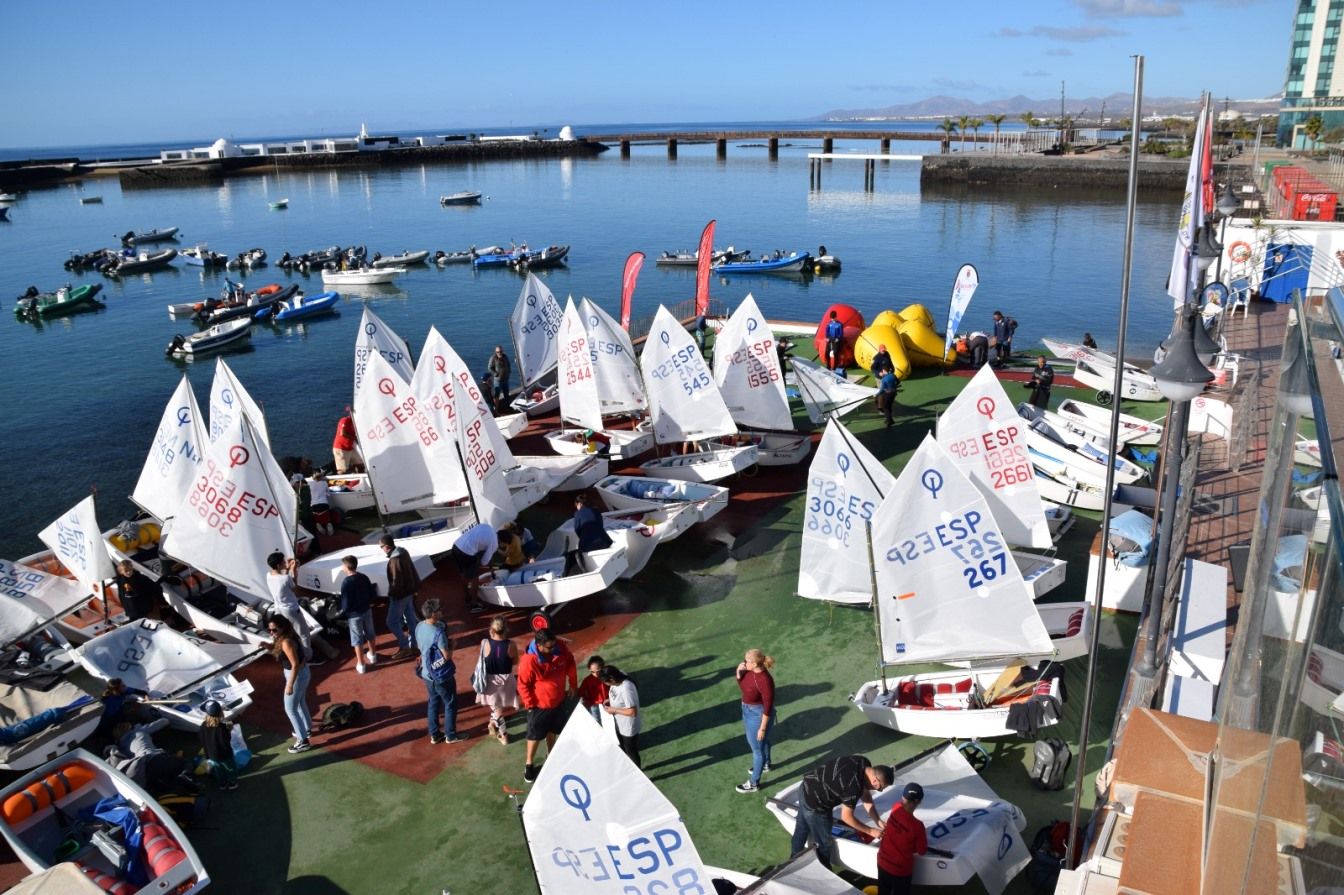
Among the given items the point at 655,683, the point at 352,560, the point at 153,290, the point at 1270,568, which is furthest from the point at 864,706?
the point at 153,290

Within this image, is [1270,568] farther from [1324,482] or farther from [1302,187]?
[1302,187]

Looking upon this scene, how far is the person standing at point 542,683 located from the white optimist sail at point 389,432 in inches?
293

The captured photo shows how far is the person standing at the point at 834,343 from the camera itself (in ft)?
86.3

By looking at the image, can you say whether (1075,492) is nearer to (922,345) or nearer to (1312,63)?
(922,345)

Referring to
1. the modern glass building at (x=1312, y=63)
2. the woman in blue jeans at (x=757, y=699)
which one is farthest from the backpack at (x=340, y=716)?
the modern glass building at (x=1312, y=63)

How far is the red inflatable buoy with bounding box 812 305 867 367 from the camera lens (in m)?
26.8

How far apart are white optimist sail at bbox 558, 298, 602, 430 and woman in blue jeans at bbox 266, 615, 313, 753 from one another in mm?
10101

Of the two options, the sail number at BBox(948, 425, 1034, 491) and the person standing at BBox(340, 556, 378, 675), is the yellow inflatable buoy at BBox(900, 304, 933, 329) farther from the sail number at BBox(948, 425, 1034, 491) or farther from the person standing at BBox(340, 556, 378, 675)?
the person standing at BBox(340, 556, 378, 675)

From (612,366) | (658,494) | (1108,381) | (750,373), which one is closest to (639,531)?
(658,494)

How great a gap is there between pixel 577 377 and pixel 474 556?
689 cm

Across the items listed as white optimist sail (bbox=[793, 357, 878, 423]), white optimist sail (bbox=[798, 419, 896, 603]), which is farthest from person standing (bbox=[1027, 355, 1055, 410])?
white optimist sail (bbox=[798, 419, 896, 603])

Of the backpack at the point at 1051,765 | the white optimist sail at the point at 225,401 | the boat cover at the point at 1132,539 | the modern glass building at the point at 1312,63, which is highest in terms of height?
the modern glass building at the point at 1312,63

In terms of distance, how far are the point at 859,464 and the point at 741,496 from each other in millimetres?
7387

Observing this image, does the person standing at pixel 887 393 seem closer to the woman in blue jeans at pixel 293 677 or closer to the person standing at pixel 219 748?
the woman in blue jeans at pixel 293 677
